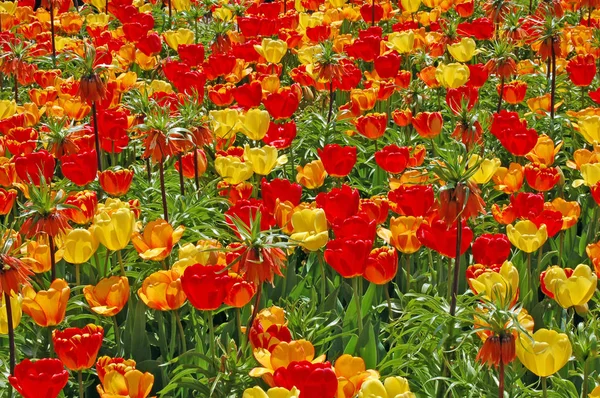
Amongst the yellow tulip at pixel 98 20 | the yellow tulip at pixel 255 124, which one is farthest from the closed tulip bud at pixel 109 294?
the yellow tulip at pixel 98 20

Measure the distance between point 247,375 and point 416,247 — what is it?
748mm

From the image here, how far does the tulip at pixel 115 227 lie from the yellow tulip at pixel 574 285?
1209 millimetres

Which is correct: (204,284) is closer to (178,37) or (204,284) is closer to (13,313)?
(13,313)

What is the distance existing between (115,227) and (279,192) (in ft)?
1.83

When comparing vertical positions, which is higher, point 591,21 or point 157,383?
point 591,21

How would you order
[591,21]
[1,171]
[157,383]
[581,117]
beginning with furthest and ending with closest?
1. [591,21]
2. [581,117]
3. [1,171]
4. [157,383]

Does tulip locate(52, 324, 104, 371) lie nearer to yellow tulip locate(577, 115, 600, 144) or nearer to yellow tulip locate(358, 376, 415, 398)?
yellow tulip locate(358, 376, 415, 398)

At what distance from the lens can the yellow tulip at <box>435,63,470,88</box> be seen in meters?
4.83

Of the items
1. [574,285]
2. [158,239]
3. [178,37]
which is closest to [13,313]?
[158,239]

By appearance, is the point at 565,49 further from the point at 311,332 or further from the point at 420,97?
the point at 311,332

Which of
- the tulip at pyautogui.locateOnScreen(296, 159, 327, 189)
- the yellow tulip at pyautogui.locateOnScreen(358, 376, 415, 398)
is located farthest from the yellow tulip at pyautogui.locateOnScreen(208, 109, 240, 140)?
the yellow tulip at pyautogui.locateOnScreen(358, 376, 415, 398)

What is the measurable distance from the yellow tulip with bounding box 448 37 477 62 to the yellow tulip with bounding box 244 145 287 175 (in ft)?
5.85

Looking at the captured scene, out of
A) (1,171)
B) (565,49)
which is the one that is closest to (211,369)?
(1,171)

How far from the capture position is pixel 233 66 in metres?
5.22
